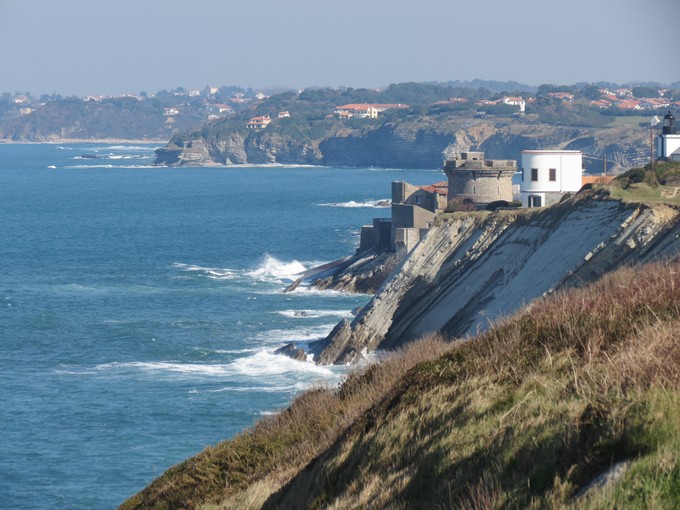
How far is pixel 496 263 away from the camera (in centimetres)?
3928

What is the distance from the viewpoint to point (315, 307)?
50.4 metres

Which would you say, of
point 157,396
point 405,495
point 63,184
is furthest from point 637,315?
point 63,184

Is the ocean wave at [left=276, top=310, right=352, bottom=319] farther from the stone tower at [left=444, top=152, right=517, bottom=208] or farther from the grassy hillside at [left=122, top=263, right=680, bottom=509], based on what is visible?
the grassy hillside at [left=122, top=263, right=680, bottom=509]

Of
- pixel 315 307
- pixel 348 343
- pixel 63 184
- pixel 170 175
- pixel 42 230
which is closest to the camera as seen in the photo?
pixel 348 343

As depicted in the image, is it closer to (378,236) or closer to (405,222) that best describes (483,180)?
(405,222)

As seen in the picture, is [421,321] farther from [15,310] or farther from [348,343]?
[15,310]

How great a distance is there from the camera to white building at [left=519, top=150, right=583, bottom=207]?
51.4m

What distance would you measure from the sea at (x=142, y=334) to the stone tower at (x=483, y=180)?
333 inches

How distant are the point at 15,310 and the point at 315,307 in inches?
485

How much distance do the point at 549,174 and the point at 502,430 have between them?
42713 mm

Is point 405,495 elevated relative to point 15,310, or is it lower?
elevated

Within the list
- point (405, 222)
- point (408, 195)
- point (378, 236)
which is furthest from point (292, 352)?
point (408, 195)

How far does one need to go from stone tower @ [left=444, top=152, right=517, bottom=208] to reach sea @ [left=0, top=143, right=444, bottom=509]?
8.46m

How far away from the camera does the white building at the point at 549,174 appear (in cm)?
5141
